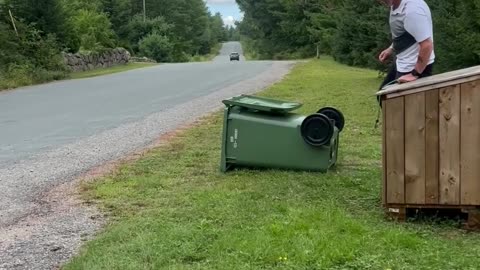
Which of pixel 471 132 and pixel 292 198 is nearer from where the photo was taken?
pixel 471 132

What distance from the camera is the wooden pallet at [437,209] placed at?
179 inches

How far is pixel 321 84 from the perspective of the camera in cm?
1856

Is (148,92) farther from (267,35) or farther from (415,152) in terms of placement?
(267,35)

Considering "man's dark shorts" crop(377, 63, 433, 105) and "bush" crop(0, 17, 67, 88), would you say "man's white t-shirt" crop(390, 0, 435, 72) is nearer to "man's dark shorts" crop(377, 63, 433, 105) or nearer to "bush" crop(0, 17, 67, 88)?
"man's dark shorts" crop(377, 63, 433, 105)

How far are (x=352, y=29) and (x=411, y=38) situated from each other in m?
21.2

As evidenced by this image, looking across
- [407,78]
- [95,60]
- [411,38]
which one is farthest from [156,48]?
[407,78]

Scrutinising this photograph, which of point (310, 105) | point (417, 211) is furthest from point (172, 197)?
point (310, 105)

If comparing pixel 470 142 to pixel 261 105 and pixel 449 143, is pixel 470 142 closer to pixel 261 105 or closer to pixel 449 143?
pixel 449 143

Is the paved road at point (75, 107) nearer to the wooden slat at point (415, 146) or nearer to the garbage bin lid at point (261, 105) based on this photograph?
the garbage bin lid at point (261, 105)

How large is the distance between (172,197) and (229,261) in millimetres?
1968

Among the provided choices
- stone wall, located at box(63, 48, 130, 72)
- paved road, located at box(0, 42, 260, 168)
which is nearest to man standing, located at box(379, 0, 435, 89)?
paved road, located at box(0, 42, 260, 168)

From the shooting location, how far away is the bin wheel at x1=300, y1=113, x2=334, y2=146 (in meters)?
6.29

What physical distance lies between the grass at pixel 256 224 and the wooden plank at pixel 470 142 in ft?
1.08

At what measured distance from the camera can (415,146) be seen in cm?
470
